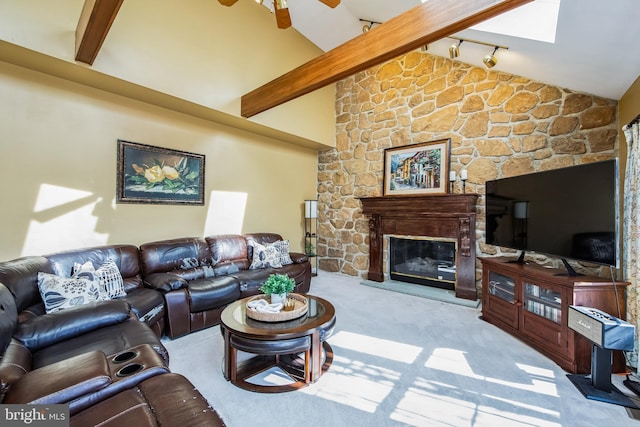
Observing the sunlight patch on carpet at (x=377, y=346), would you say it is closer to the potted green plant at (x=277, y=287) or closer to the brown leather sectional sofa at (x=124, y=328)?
the potted green plant at (x=277, y=287)

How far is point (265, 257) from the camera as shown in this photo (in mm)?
4031

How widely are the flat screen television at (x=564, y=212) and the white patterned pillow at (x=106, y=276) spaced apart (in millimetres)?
4040

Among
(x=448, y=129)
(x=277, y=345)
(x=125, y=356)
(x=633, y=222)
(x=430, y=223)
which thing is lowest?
(x=277, y=345)

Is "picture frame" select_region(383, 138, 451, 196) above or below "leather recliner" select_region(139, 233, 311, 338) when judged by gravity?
above

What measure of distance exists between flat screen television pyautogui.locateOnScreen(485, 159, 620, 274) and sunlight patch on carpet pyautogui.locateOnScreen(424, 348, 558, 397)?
3.06 feet

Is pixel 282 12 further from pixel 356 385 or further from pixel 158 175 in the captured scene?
Result: pixel 356 385

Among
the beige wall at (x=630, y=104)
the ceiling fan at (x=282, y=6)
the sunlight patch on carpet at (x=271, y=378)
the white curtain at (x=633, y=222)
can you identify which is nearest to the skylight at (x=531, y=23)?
the beige wall at (x=630, y=104)

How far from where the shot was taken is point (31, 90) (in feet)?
8.86

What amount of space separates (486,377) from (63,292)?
335cm

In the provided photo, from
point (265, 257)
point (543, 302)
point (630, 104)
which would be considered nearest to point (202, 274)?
point (265, 257)

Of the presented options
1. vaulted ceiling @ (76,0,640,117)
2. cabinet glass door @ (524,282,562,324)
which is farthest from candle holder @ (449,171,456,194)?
cabinet glass door @ (524,282,562,324)

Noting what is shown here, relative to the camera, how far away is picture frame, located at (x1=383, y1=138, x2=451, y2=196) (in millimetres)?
4336

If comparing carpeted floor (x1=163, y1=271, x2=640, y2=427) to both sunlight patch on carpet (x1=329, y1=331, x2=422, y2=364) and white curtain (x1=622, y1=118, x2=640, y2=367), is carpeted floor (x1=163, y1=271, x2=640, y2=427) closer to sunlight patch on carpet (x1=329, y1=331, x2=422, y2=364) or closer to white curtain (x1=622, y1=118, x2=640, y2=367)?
sunlight patch on carpet (x1=329, y1=331, x2=422, y2=364)

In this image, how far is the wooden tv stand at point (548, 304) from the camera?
7.29ft
